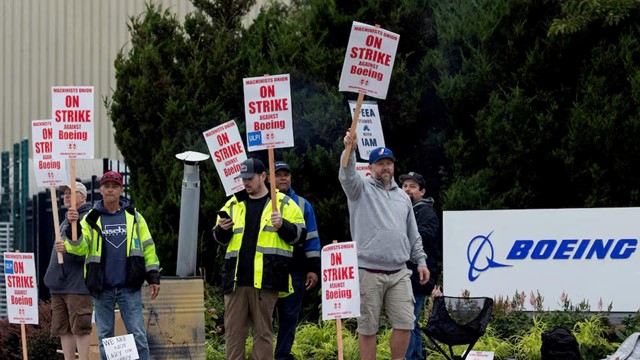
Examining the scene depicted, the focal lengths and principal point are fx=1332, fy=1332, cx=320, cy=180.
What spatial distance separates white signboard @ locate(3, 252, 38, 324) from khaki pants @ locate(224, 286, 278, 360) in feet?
8.23

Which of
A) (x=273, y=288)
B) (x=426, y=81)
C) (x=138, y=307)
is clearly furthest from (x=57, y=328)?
(x=426, y=81)

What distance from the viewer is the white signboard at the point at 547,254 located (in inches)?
538

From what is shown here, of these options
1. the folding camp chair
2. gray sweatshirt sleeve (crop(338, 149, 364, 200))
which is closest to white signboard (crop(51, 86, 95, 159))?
gray sweatshirt sleeve (crop(338, 149, 364, 200))

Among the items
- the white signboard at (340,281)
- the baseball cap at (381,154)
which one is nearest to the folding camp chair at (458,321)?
the white signboard at (340,281)

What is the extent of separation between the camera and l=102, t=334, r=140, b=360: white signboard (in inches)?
423

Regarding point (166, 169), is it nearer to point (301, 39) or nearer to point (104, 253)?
point (301, 39)

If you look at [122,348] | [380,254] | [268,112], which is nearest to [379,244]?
[380,254]

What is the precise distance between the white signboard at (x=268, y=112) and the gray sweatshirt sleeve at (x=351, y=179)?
1021mm

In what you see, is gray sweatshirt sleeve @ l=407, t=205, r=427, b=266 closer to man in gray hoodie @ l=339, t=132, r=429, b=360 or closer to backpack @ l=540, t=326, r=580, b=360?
man in gray hoodie @ l=339, t=132, r=429, b=360

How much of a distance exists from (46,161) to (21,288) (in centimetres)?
123

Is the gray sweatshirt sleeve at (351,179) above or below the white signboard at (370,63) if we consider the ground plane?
below

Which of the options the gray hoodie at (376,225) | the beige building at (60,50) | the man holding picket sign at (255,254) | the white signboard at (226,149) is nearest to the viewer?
the gray hoodie at (376,225)

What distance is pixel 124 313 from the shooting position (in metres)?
11.3

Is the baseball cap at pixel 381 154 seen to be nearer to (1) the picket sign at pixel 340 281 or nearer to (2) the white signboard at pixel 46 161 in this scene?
(1) the picket sign at pixel 340 281
